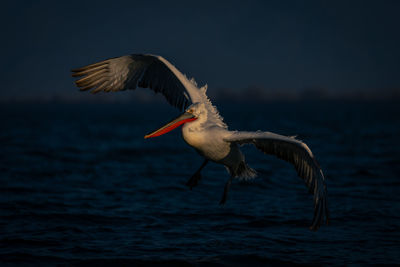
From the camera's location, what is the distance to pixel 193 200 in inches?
468

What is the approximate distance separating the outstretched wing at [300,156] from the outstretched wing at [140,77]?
170 centimetres

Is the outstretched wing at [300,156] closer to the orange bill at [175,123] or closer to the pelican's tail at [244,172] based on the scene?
the orange bill at [175,123]

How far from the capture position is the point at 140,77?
31.1 ft

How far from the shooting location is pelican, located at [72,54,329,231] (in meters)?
7.12

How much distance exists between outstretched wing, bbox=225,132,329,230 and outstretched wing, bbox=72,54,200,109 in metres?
1.70

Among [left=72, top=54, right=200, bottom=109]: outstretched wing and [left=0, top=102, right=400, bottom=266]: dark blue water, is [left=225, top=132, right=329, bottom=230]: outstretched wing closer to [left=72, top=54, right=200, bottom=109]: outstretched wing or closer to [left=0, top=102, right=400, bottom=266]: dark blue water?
[left=0, top=102, right=400, bottom=266]: dark blue water

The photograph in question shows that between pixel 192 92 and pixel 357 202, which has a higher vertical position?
pixel 192 92

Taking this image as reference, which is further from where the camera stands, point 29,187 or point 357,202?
point 29,187

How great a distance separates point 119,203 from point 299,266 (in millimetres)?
5315

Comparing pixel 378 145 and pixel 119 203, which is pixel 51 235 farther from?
pixel 378 145

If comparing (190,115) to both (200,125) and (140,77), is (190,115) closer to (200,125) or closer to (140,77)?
(200,125)

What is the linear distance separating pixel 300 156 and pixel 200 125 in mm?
1686

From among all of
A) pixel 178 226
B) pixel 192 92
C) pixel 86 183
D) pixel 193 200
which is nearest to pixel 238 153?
pixel 192 92

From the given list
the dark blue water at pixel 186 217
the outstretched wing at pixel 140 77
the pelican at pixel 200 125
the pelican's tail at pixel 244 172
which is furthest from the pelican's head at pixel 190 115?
the dark blue water at pixel 186 217
